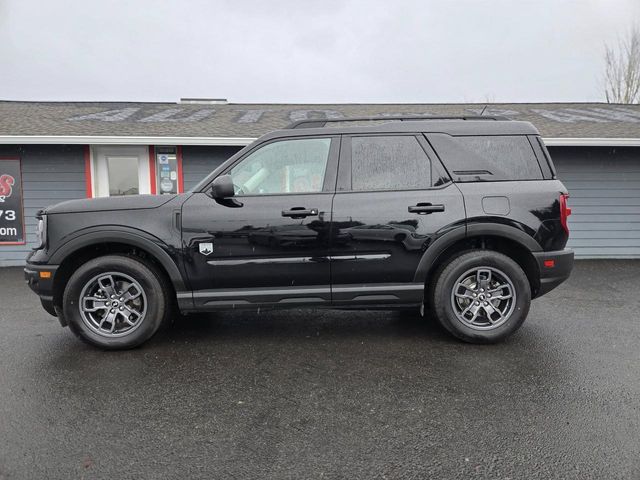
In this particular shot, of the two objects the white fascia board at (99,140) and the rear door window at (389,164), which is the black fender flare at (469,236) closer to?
the rear door window at (389,164)

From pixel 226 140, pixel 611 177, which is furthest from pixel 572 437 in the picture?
pixel 611 177

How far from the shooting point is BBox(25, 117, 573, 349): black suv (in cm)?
377

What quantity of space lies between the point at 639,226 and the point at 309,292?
8.61 metres

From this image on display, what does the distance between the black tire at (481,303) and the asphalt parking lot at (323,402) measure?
0.15m

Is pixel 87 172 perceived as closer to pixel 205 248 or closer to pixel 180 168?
pixel 180 168

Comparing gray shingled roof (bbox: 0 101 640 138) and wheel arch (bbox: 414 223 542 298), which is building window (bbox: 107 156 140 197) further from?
wheel arch (bbox: 414 223 542 298)

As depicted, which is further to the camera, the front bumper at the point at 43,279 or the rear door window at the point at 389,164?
the rear door window at the point at 389,164

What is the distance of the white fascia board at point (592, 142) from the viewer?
8.18 meters

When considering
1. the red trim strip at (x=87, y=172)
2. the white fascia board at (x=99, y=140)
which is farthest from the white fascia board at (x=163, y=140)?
the red trim strip at (x=87, y=172)

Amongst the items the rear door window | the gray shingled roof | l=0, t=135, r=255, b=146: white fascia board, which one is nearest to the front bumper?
the rear door window

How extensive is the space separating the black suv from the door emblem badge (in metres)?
0.01

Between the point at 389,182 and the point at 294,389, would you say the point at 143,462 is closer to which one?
the point at 294,389

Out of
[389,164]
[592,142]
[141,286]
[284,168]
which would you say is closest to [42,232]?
[141,286]

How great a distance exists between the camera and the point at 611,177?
9016 millimetres
